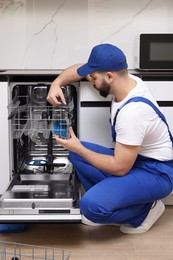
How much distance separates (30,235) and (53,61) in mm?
1302

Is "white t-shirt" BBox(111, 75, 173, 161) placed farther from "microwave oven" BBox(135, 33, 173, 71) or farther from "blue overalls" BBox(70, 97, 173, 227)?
"microwave oven" BBox(135, 33, 173, 71)

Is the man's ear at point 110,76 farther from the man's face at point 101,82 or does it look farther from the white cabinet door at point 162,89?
the white cabinet door at point 162,89

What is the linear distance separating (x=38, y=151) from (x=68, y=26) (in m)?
0.89

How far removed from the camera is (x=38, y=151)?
114 inches

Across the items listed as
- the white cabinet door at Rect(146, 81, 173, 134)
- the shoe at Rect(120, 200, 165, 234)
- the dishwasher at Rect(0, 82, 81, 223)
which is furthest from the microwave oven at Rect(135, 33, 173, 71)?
the shoe at Rect(120, 200, 165, 234)

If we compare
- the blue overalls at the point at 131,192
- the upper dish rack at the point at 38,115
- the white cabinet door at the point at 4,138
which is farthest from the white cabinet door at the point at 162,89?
the white cabinet door at the point at 4,138

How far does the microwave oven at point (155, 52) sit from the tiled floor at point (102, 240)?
3.12 feet

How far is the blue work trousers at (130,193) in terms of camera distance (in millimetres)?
2070

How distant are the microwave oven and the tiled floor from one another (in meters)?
0.95

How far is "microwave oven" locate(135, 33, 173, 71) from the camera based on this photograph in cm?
272

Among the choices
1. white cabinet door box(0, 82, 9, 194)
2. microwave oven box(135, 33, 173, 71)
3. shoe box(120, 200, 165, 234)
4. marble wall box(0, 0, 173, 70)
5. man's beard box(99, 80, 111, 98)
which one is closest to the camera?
man's beard box(99, 80, 111, 98)

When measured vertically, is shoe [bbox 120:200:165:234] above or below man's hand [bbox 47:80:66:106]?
below

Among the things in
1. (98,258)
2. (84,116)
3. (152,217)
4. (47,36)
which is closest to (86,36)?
(47,36)

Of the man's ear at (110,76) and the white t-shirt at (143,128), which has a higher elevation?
the man's ear at (110,76)
